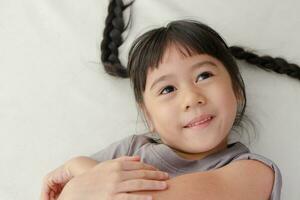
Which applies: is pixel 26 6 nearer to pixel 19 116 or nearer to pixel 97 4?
pixel 97 4

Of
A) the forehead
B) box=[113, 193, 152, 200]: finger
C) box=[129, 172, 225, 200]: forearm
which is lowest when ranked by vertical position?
box=[129, 172, 225, 200]: forearm

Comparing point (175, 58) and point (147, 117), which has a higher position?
point (175, 58)

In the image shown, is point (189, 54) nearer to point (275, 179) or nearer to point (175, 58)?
point (175, 58)

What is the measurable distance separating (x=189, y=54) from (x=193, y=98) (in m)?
0.11

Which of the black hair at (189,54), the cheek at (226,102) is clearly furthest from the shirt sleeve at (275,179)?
the black hair at (189,54)

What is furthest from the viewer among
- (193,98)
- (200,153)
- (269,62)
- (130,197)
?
(269,62)

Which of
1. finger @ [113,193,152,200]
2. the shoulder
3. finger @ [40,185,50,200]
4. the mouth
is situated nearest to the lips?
the mouth

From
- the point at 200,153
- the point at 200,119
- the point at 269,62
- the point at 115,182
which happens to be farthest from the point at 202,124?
the point at 269,62

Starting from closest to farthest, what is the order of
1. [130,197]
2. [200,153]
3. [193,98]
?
[130,197] < [193,98] < [200,153]

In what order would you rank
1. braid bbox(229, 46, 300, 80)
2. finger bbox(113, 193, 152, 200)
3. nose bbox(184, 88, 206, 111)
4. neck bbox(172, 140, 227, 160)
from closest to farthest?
finger bbox(113, 193, 152, 200)
nose bbox(184, 88, 206, 111)
neck bbox(172, 140, 227, 160)
braid bbox(229, 46, 300, 80)

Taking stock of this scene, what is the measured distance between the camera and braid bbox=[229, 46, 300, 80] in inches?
48.0

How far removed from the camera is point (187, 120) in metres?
1.01

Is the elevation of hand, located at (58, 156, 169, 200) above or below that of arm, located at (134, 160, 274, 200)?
above

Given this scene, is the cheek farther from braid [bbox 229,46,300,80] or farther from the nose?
braid [bbox 229,46,300,80]
